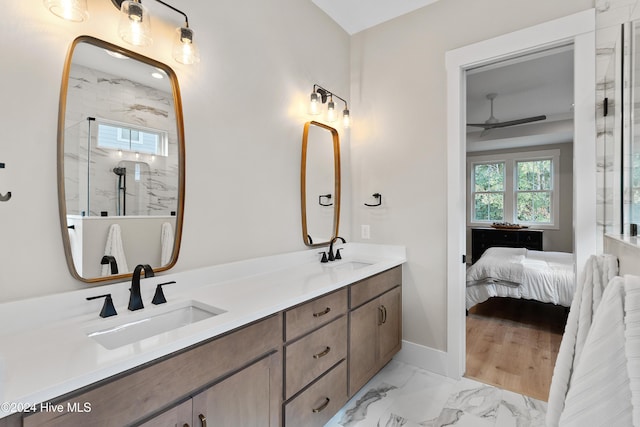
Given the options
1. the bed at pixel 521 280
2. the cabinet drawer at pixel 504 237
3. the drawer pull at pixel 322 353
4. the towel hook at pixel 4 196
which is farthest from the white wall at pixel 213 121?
the cabinet drawer at pixel 504 237

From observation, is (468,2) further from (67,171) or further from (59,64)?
(67,171)

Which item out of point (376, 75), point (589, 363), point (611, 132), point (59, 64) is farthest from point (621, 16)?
point (59, 64)

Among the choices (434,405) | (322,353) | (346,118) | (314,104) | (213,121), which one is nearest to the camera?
(322,353)

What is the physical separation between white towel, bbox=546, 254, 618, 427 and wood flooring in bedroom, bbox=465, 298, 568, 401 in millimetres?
1393

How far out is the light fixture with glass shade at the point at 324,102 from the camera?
2.27 m

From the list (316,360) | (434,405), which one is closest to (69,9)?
(316,360)

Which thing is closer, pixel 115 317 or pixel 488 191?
pixel 115 317

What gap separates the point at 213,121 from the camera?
1709mm

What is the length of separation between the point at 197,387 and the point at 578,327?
126cm

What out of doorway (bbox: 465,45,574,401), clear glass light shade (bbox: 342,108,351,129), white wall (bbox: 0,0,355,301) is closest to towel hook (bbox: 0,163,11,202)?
white wall (bbox: 0,0,355,301)

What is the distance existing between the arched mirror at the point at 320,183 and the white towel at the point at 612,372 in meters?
1.79

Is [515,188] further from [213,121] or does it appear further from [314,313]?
[213,121]

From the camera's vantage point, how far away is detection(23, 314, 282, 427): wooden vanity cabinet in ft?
2.63

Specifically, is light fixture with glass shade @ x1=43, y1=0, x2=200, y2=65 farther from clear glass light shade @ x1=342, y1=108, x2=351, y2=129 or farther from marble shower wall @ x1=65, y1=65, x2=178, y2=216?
clear glass light shade @ x1=342, y1=108, x2=351, y2=129
